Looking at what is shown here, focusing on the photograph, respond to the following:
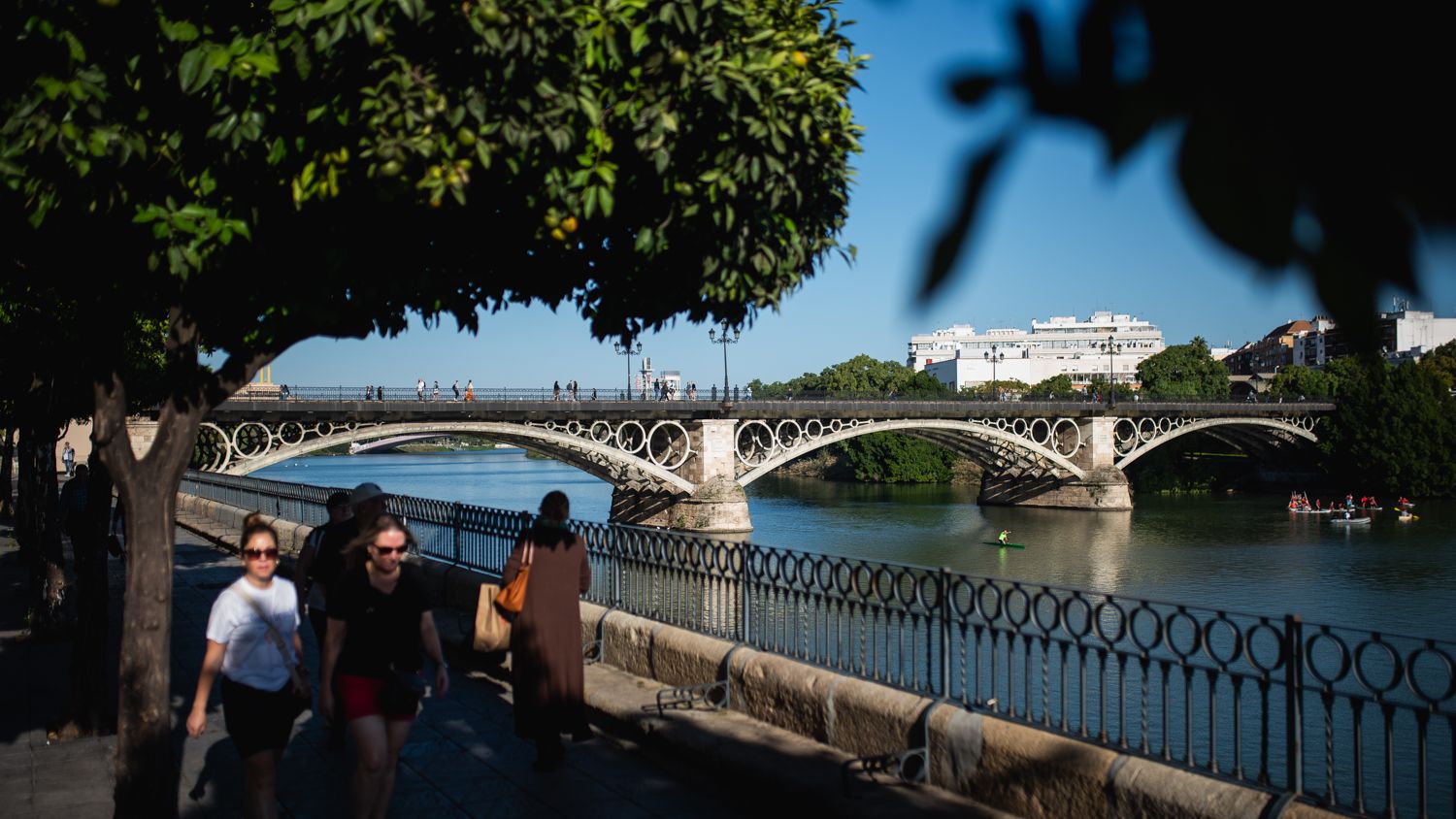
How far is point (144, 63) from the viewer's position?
19.7ft

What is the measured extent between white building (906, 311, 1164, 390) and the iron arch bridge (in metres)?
68.9

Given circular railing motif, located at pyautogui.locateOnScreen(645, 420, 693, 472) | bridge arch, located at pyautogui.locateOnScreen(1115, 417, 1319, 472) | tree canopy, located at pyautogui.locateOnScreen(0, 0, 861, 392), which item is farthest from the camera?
bridge arch, located at pyautogui.locateOnScreen(1115, 417, 1319, 472)

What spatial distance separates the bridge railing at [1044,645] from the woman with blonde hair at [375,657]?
2.50m

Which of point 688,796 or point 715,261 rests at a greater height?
point 715,261

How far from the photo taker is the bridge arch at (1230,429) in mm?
59469

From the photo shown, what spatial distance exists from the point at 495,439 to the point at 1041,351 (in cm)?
12573

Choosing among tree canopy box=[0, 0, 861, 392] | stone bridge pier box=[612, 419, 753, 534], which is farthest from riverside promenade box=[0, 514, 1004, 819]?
stone bridge pier box=[612, 419, 753, 534]

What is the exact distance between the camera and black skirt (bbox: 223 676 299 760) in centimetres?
556

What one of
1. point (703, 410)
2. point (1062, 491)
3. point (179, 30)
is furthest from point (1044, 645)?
point (1062, 491)

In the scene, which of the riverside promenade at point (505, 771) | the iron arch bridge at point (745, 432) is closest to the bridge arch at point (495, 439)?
the iron arch bridge at point (745, 432)

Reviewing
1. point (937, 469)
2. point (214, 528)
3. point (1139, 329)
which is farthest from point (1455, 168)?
point (1139, 329)

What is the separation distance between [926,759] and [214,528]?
19.5m

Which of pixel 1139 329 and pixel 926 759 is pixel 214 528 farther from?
pixel 1139 329

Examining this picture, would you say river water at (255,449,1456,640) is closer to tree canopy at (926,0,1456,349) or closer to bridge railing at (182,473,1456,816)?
bridge railing at (182,473,1456,816)
